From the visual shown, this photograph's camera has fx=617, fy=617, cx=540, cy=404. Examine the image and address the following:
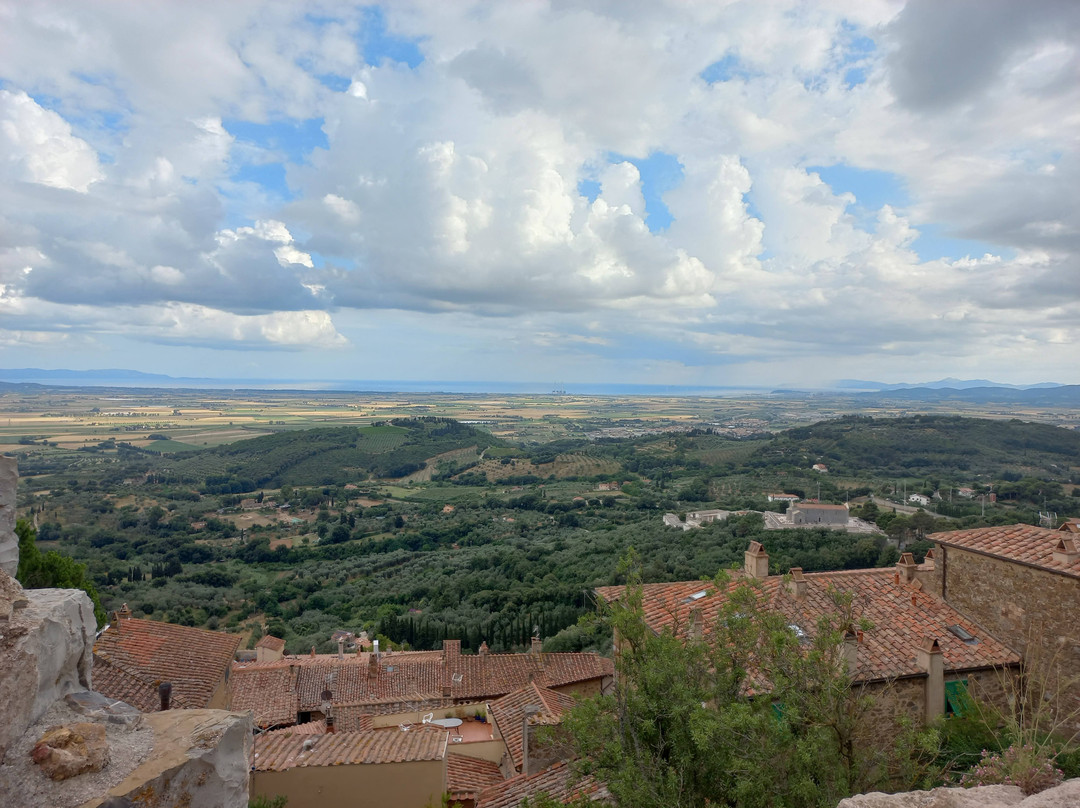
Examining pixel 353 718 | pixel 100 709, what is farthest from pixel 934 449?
pixel 100 709

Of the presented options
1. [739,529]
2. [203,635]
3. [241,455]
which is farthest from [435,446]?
[203,635]

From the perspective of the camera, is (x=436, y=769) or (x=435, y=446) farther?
(x=435, y=446)

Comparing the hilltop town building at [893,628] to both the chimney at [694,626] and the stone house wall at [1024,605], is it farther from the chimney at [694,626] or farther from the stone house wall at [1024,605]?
the stone house wall at [1024,605]

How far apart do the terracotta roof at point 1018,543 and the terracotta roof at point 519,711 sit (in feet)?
27.7

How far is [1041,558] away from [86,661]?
1296 cm

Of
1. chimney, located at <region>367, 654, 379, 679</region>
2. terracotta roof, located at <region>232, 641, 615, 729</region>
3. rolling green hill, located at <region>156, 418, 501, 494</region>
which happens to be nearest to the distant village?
terracotta roof, located at <region>232, 641, 615, 729</region>

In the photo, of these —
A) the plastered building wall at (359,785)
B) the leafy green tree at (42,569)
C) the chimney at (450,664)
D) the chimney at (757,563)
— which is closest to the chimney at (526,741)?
the plastered building wall at (359,785)

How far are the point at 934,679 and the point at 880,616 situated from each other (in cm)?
176

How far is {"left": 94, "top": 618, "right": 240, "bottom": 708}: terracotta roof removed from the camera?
45.5 feet

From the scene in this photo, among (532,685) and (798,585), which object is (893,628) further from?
(532,685)

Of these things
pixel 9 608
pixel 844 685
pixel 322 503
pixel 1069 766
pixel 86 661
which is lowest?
pixel 322 503

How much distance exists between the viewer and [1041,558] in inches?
406

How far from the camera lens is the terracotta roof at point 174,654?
13.9 meters

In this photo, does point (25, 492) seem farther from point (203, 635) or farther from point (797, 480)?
point (797, 480)
